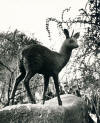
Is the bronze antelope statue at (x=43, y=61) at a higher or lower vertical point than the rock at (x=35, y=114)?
higher

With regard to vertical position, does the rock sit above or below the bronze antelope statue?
below

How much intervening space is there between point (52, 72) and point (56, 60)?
400 millimetres

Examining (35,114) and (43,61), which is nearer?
(35,114)

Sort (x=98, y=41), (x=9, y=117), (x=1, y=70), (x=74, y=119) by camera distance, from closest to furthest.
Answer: (x=9, y=117) → (x=98, y=41) → (x=74, y=119) → (x=1, y=70)

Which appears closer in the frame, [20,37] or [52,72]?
[52,72]

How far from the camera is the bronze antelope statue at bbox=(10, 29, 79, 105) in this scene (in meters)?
8.07

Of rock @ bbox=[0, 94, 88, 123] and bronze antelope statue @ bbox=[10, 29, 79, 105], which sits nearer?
rock @ bbox=[0, 94, 88, 123]

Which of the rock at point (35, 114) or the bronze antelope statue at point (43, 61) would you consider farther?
the bronze antelope statue at point (43, 61)

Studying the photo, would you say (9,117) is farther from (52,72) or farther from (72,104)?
(72,104)

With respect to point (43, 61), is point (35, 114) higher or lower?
lower

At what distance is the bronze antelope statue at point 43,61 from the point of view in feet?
26.5

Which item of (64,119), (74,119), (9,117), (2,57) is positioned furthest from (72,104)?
(2,57)

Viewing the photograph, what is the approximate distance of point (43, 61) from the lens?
8367mm

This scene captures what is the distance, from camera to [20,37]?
23328 millimetres
